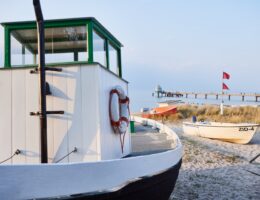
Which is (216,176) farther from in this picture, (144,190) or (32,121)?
(32,121)

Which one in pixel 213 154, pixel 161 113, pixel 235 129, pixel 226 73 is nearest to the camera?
pixel 213 154

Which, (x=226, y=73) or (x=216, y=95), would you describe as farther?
(x=216, y=95)

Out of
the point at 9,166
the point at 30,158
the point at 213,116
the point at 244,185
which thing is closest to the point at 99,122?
the point at 30,158

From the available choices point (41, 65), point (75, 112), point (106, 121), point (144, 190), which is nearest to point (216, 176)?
point (106, 121)

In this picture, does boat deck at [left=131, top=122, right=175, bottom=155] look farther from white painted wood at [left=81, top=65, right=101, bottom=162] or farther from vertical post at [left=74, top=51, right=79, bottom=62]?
vertical post at [left=74, top=51, right=79, bottom=62]

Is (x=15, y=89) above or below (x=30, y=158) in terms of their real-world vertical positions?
above

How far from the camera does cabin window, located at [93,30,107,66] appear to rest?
5117 mm

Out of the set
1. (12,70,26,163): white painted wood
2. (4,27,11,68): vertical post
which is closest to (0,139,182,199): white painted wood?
(12,70,26,163): white painted wood

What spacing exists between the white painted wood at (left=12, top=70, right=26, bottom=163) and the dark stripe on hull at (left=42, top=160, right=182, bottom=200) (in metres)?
1.62

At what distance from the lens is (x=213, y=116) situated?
29328 mm

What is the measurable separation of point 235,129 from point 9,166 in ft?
49.5

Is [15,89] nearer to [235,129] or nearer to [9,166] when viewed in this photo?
[9,166]

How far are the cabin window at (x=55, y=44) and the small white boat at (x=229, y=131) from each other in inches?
524

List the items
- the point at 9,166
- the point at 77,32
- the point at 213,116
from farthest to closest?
the point at 213,116
the point at 77,32
the point at 9,166
